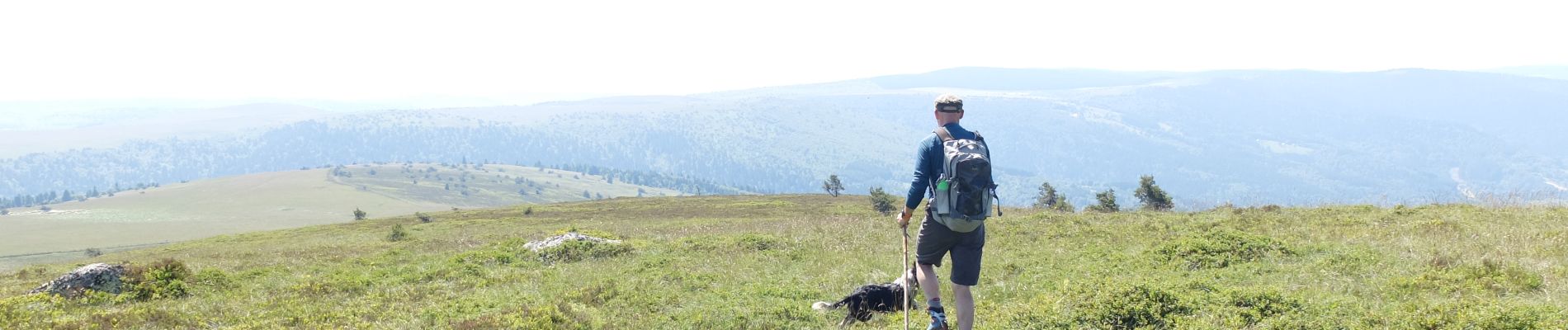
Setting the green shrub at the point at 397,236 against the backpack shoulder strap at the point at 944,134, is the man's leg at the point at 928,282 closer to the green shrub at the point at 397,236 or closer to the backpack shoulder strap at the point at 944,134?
the backpack shoulder strap at the point at 944,134

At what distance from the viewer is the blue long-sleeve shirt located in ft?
27.7

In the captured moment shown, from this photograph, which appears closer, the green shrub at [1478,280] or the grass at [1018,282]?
the grass at [1018,282]

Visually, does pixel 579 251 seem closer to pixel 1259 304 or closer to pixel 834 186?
pixel 1259 304

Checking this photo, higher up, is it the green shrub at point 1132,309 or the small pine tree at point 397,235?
the green shrub at point 1132,309

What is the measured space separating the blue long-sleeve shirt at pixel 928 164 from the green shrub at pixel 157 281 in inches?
654

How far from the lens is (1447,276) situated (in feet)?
34.0

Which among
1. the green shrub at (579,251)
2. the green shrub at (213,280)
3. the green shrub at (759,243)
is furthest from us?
the green shrub at (759,243)

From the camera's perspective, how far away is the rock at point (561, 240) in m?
22.8

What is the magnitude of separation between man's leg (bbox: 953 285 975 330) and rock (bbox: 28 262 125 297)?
17.7 m

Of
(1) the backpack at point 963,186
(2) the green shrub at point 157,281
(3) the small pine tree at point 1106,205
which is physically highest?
(1) the backpack at point 963,186

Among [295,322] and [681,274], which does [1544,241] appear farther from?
[295,322]

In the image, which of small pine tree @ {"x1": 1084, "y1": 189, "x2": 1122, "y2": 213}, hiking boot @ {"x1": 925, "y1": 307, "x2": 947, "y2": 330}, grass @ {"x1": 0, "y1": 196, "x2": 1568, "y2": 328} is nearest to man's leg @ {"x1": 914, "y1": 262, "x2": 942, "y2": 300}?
hiking boot @ {"x1": 925, "y1": 307, "x2": 947, "y2": 330}

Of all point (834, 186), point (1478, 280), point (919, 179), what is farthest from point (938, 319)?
point (834, 186)

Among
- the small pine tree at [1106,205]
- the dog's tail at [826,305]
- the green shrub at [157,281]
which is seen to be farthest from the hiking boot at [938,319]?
the small pine tree at [1106,205]
